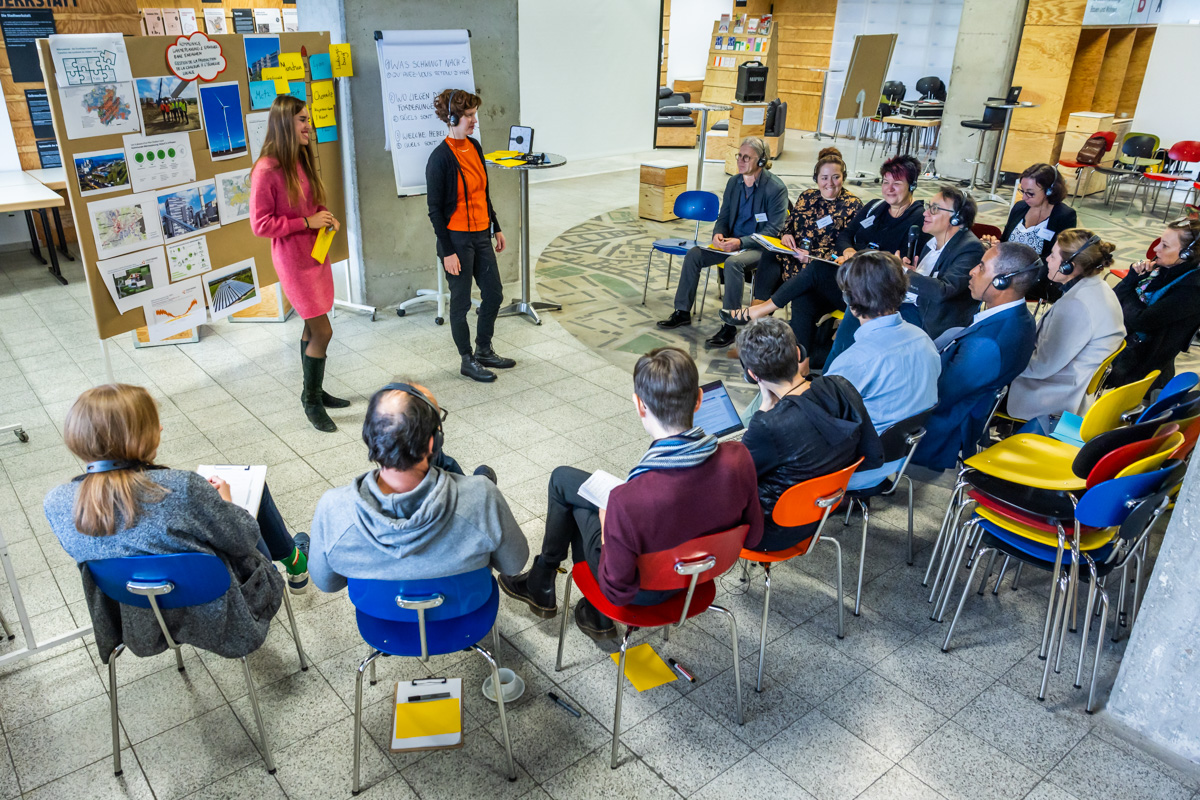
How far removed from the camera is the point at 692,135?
14219 mm

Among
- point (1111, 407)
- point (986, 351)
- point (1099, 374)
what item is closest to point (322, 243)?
point (986, 351)

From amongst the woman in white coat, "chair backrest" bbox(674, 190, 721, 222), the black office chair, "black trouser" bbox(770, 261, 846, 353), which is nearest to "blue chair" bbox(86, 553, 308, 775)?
the woman in white coat

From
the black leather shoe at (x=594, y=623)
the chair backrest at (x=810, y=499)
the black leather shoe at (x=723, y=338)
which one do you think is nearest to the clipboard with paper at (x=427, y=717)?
the black leather shoe at (x=594, y=623)

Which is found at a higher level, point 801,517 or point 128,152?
point 128,152

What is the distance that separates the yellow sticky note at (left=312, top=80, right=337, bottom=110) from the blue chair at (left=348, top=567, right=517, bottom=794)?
407 centimetres

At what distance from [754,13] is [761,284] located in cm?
1206

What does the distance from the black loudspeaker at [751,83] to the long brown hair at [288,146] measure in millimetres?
8331

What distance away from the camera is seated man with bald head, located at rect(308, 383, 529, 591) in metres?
2.07

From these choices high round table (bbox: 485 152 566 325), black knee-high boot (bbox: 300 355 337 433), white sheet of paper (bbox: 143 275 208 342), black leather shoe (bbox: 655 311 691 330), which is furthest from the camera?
black leather shoe (bbox: 655 311 691 330)

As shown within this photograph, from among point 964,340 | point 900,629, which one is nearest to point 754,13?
point 964,340

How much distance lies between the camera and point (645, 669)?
112 inches

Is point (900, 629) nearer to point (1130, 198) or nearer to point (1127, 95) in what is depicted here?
point (1130, 198)

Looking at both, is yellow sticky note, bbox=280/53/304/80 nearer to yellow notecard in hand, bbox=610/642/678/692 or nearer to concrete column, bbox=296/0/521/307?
concrete column, bbox=296/0/521/307

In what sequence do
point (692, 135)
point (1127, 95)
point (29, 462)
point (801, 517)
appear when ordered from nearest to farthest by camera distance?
point (801, 517) < point (29, 462) < point (1127, 95) < point (692, 135)
